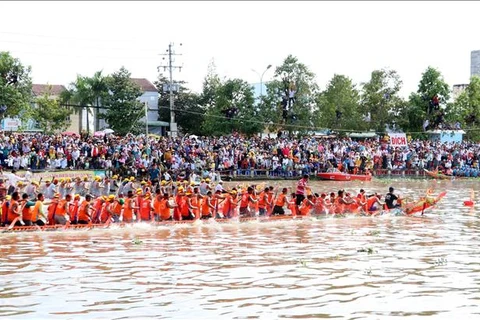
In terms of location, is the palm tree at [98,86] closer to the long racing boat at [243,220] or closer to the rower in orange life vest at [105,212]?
the long racing boat at [243,220]

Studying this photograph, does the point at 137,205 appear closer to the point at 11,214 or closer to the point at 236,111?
the point at 11,214

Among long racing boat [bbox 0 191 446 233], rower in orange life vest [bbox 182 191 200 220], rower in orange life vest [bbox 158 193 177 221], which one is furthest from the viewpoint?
rower in orange life vest [bbox 182 191 200 220]

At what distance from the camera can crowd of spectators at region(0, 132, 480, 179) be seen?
124 feet

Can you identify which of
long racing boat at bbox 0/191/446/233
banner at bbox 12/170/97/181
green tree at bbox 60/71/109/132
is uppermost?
green tree at bbox 60/71/109/132

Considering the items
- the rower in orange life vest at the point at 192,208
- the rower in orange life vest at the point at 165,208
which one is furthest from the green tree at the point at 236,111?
the rower in orange life vest at the point at 165,208

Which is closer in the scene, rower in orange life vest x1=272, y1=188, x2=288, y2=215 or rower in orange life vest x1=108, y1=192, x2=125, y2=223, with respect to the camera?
rower in orange life vest x1=108, y1=192, x2=125, y2=223

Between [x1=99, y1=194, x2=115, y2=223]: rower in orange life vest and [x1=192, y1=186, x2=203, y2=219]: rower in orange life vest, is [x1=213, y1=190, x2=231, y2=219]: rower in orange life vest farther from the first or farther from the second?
[x1=99, y1=194, x2=115, y2=223]: rower in orange life vest

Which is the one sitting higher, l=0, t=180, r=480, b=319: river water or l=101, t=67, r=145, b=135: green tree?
l=101, t=67, r=145, b=135: green tree

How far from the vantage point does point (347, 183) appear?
43375 mm

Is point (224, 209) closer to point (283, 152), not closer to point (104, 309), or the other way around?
point (104, 309)

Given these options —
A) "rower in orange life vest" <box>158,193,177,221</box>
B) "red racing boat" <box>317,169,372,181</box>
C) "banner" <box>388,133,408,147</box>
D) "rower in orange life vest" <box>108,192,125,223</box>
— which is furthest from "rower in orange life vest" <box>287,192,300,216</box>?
"banner" <box>388,133,408,147</box>

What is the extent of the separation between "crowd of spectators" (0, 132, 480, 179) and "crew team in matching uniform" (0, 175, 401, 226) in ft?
30.2

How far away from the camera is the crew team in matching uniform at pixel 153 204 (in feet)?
68.3

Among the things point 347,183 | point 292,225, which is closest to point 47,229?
point 292,225
